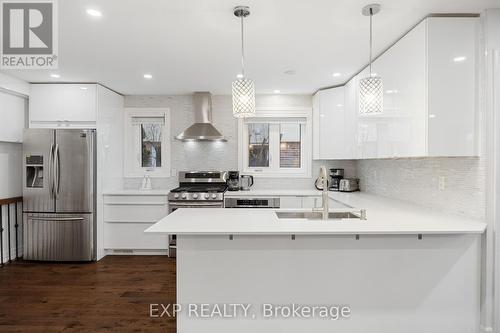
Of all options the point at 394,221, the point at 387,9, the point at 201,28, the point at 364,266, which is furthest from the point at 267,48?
the point at 364,266

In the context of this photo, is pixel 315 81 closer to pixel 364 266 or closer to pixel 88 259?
pixel 364 266

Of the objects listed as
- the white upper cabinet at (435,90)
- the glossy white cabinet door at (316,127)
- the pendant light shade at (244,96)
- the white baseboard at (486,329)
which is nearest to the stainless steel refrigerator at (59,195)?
the pendant light shade at (244,96)

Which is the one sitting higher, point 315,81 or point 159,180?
point 315,81

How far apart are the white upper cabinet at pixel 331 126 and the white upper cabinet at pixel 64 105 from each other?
314 cm

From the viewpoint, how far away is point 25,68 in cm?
337

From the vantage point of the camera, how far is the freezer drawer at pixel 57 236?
394 centimetres

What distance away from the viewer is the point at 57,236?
3943 mm

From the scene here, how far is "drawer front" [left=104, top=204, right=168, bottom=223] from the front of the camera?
429 cm

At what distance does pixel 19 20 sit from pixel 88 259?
2.90m

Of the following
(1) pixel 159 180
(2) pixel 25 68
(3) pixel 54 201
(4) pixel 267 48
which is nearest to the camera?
(4) pixel 267 48

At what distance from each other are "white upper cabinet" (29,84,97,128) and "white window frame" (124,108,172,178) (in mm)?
779

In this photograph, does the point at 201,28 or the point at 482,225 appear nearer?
the point at 482,225

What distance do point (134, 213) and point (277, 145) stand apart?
2.42 meters

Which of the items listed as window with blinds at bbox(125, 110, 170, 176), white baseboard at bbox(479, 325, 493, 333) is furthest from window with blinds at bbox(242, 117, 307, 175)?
white baseboard at bbox(479, 325, 493, 333)
